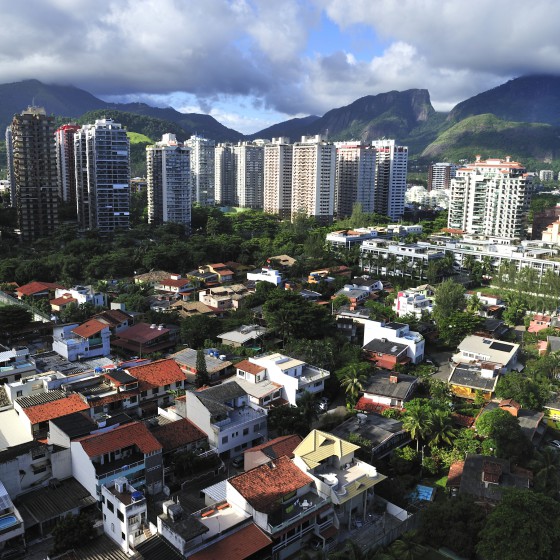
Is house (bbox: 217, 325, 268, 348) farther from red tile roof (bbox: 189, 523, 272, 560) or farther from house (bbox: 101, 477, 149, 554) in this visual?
red tile roof (bbox: 189, 523, 272, 560)

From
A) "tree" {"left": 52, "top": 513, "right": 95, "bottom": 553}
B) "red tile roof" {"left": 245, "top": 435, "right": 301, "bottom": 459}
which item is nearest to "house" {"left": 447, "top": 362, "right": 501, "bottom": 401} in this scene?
"red tile roof" {"left": 245, "top": 435, "right": 301, "bottom": 459}

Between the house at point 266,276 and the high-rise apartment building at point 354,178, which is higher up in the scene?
the high-rise apartment building at point 354,178

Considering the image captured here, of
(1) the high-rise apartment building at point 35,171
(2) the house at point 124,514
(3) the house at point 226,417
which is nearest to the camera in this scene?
(2) the house at point 124,514

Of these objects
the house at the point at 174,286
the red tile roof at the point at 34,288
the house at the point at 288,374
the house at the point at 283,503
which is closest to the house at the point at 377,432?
the house at the point at 288,374

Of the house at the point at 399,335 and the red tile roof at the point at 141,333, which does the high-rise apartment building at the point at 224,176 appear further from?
the house at the point at 399,335

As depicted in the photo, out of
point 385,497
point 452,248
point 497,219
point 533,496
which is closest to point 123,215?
point 452,248

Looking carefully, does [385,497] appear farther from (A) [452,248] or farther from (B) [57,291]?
(A) [452,248]
